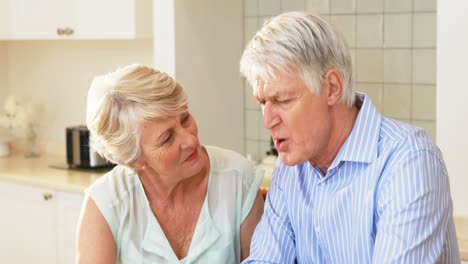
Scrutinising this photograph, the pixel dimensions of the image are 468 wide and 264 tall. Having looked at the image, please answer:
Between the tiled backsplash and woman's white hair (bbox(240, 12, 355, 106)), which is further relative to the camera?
the tiled backsplash

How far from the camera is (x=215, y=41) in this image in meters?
3.21

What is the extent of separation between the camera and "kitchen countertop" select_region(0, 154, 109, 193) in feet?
10.3

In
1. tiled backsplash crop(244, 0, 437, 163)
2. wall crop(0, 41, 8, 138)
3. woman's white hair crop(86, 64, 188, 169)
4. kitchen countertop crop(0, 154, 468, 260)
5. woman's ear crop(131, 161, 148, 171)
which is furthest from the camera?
wall crop(0, 41, 8, 138)

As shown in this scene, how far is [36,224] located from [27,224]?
0.23 feet

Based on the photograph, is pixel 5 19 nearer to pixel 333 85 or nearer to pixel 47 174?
pixel 47 174

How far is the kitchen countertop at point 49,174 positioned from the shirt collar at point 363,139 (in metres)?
1.27

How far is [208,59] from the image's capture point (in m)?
3.16

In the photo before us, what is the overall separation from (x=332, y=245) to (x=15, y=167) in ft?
7.87

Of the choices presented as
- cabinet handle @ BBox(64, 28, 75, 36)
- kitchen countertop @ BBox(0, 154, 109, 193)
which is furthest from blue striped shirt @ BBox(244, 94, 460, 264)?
cabinet handle @ BBox(64, 28, 75, 36)

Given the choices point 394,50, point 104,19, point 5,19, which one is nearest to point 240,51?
point 104,19

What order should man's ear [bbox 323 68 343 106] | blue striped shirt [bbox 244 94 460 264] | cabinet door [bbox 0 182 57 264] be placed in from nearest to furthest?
1. blue striped shirt [bbox 244 94 460 264]
2. man's ear [bbox 323 68 343 106]
3. cabinet door [bbox 0 182 57 264]

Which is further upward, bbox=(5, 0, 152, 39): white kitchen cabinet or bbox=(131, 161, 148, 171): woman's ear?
bbox=(5, 0, 152, 39): white kitchen cabinet

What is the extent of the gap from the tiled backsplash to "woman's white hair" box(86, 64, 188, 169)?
1.22 metres

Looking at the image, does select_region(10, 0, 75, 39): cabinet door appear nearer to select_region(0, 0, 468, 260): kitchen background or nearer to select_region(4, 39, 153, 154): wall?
select_region(0, 0, 468, 260): kitchen background
